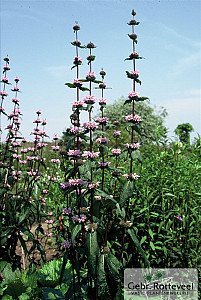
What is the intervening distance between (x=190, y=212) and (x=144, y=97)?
1.84m

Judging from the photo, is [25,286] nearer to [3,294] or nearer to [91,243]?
[3,294]

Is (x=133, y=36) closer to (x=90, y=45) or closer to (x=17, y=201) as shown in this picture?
(x=90, y=45)

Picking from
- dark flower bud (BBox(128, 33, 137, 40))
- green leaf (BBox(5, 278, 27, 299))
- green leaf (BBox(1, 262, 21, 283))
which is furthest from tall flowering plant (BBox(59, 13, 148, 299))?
green leaf (BBox(1, 262, 21, 283))

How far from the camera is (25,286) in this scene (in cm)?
279

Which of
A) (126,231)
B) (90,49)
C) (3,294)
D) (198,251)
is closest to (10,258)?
(3,294)

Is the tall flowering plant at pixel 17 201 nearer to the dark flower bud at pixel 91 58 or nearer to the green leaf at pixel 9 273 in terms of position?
the green leaf at pixel 9 273

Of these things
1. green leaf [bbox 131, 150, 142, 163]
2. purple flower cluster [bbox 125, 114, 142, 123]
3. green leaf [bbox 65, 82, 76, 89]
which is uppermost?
green leaf [bbox 65, 82, 76, 89]

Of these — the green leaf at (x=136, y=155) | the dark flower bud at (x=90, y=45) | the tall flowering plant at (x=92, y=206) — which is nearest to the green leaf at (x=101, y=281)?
the tall flowering plant at (x=92, y=206)

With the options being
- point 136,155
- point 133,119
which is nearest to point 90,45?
point 133,119

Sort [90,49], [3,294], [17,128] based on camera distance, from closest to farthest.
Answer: [90,49]
[3,294]
[17,128]

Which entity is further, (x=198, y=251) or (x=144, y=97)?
(x=198, y=251)

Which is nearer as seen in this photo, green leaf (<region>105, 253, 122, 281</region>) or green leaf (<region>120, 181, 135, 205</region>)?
green leaf (<region>105, 253, 122, 281</region>)

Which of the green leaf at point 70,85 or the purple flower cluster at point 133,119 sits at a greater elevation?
the green leaf at point 70,85

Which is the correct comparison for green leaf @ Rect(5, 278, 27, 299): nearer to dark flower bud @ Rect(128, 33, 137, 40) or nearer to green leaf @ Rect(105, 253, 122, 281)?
green leaf @ Rect(105, 253, 122, 281)
